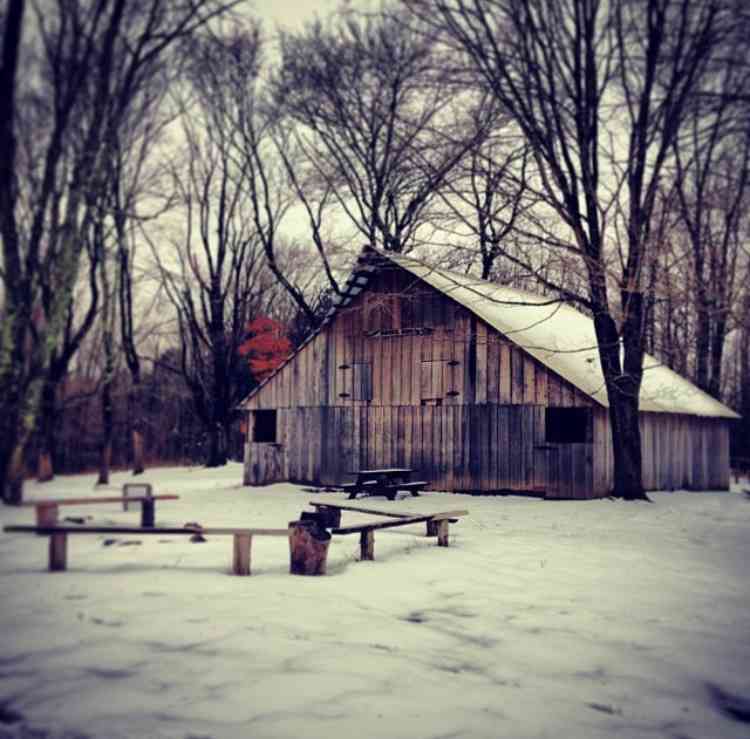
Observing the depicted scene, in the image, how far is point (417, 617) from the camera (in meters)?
5.93

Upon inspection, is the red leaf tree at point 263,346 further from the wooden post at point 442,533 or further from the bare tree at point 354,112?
the wooden post at point 442,533

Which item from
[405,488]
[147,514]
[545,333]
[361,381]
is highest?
[545,333]

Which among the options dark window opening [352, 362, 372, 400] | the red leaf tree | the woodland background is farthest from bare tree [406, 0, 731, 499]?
the red leaf tree

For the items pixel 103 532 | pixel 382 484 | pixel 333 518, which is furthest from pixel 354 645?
pixel 382 484

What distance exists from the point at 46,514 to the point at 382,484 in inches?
514

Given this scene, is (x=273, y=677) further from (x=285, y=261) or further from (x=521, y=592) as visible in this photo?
(x=285, y=261)

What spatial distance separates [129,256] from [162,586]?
273cm

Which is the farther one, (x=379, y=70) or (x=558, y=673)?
(x=379, y=70)

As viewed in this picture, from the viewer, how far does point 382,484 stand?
55.0 ft

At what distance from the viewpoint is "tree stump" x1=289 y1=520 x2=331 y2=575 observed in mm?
7340

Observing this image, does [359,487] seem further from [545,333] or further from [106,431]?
[106,431]

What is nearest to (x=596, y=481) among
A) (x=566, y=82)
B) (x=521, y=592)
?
(x=566, y=82)

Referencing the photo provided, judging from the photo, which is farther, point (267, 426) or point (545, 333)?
point (267, 426)

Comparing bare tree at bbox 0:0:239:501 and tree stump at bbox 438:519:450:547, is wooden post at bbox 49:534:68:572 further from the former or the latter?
tree stump at bbox 438:519:450:547
